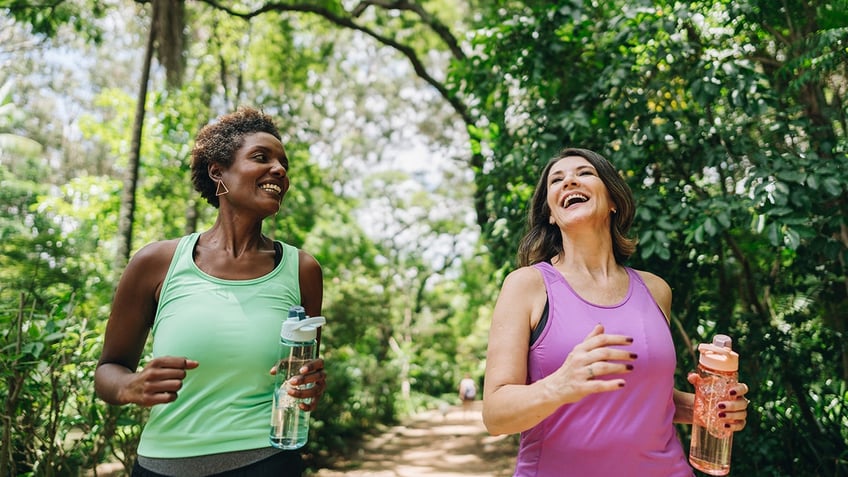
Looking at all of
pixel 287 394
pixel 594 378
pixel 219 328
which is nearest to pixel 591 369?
pixel 594 378

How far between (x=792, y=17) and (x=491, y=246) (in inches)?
98.4

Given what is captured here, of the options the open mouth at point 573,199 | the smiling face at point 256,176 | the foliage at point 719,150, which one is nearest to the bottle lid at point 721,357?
the open mouth at point 573,199

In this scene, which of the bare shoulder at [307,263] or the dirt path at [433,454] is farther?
the dirt path at [433,454]

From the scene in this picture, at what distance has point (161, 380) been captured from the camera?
1561 mm

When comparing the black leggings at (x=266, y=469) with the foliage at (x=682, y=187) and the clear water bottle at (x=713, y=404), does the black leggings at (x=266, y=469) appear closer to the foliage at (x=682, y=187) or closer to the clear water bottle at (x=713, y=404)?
the clear water bottle at (x=713, y=404)

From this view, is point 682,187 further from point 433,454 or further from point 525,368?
point 433,454

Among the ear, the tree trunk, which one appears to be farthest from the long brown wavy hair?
the tree trunk

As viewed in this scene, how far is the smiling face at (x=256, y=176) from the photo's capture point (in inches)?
77.4

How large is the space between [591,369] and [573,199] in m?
0.77

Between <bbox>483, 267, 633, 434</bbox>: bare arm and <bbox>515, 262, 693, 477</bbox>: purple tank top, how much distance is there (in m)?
0.07

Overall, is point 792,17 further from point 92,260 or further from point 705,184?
point 92,260

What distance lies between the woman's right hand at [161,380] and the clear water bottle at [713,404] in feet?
4.81

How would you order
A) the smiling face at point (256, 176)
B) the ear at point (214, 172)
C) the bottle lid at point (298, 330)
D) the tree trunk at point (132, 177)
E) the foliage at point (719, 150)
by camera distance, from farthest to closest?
1. the tree trunk at point (132, 177)
2. the foliage at point (719, 150)
3. the ear at point (214, 172)
4. the smiling face at point (256, 176)
5. the bottle lid at point (298, 330)

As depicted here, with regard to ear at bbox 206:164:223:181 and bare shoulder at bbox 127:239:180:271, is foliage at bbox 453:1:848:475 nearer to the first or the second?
ear at bbox 206:164:223:181
